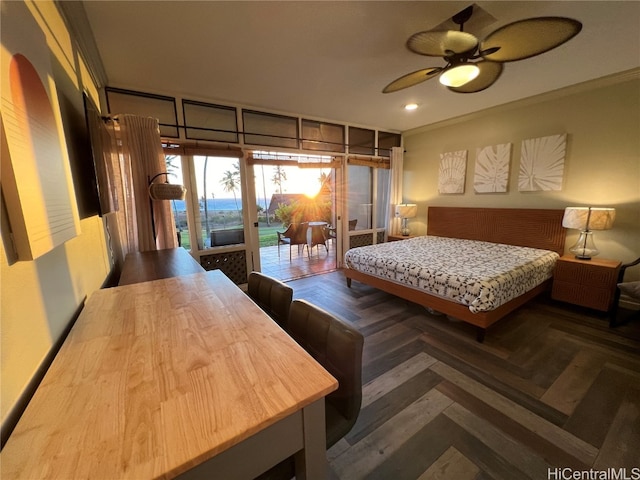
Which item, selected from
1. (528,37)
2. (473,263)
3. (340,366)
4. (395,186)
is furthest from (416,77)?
(395,186)

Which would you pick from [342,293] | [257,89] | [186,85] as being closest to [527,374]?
[342,293]

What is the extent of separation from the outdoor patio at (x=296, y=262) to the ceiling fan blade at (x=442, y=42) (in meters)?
3.47

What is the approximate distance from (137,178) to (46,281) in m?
2.07

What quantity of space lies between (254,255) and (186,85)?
7.22 feet

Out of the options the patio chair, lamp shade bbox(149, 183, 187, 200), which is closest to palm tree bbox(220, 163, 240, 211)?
lamp shade bbox(149, 183, 187, 200)

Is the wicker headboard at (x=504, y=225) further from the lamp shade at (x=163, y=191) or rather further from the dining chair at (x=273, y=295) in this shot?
the lamp shade at (x=163, y=191)

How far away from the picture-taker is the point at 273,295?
1.55 m

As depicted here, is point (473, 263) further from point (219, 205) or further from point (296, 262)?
point (296, 262)

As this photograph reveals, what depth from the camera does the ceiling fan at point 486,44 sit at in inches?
54.3

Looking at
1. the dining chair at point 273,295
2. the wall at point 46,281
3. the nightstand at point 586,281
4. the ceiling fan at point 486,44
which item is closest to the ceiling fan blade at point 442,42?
the ceiling fan at point 486,44

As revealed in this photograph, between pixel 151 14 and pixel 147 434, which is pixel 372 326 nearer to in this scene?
pixel 147 434

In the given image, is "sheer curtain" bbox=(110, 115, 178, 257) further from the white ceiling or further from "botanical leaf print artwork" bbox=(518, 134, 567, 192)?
"botanical leaf print artwork" bbox=(518, 134, 567, 192)

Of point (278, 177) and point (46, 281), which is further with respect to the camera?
point (278, 177)

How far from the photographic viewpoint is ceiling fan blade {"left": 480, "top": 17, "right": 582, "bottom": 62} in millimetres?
1337
